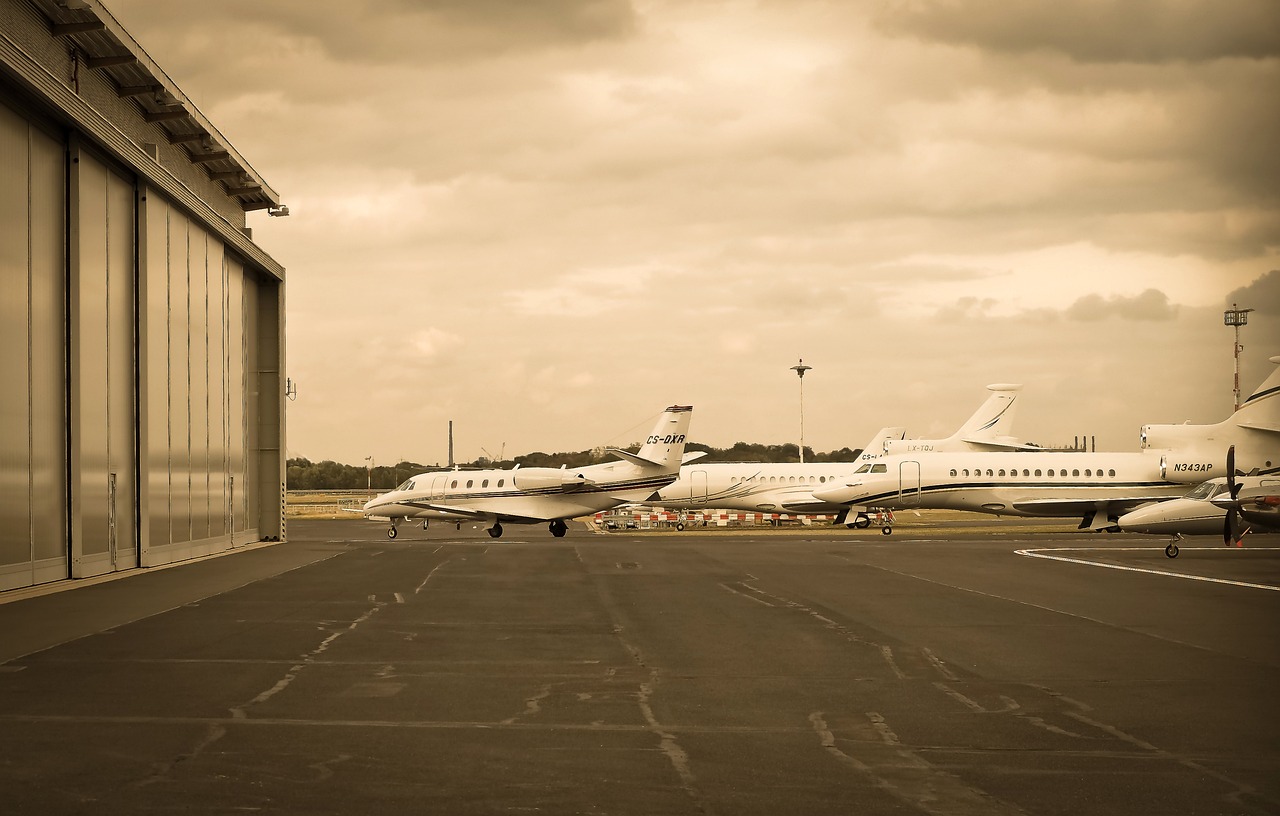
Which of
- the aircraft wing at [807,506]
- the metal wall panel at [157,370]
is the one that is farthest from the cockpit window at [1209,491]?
the metal wall panel at [157,370]

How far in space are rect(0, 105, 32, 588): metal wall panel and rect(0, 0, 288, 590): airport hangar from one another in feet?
0.16

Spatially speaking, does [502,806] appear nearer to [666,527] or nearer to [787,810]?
[787,810]

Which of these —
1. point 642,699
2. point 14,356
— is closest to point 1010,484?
Result: point 14,356

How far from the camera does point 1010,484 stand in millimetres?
52188

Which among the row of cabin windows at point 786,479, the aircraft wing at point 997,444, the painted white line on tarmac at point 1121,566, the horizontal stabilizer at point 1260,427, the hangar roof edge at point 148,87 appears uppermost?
the hangar roof edge at point 148,87

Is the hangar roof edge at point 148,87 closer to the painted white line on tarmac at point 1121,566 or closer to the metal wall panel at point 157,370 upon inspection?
the metal wall panel at point 157,370

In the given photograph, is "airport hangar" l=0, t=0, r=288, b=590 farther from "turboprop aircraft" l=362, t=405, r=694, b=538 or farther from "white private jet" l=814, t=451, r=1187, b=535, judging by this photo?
"white private jet" l=814, t=451, r=1187, b=535

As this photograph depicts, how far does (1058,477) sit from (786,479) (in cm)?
1307

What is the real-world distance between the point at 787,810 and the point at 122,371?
23.8 m

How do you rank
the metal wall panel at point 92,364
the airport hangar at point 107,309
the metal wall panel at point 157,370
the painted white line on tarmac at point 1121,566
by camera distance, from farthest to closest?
1. the metal wall panel at point 157,370
2. the metal wall panel at point 92,364
3. the painted white line on tarmac at point 1121,566
4. the airport hangar at point 107,309

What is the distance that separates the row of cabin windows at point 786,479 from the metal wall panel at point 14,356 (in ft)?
134

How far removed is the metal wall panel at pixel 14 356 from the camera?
20578 mm

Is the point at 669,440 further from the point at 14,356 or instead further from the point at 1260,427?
the point at 14,356

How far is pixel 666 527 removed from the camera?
6066cm
